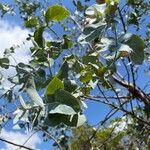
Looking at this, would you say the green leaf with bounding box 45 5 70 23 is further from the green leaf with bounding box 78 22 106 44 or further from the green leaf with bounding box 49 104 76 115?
the green leaf with bounding box 49 104 76 115

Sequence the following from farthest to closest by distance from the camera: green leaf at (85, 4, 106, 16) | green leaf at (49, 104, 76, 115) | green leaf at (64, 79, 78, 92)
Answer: green leaf at (64, 79, 78, 92) < green leaf at (85, 4, 106, 16) < green leaf at (49, 104, 76, 115)

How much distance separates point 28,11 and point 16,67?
496cm

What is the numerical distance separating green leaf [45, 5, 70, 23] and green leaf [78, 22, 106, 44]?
122mm

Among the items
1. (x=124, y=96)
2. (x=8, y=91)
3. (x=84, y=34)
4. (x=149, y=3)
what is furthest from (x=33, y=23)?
(x=149, y=3)

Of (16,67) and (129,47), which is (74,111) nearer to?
(129,47)

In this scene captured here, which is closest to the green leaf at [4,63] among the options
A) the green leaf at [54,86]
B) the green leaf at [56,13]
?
the green leaf at [56,13]

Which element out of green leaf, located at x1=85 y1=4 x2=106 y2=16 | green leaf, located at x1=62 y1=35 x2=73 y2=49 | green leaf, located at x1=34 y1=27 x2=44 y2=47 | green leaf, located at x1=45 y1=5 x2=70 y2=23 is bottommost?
green leaf, located at x1=85 y1=4 x2=106 y2=16

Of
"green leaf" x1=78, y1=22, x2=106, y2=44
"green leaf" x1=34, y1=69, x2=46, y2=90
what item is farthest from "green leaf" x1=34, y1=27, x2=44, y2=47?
"green leaf" x1=78, y1=22, x2=106, y2=44

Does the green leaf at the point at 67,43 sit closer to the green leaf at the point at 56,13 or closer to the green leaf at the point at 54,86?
the green leaf at the point at 56,13

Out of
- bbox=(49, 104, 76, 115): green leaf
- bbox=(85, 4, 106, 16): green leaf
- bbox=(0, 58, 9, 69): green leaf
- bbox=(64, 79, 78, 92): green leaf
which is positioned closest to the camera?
bbox=(49, 104, 76, 115): green leaf

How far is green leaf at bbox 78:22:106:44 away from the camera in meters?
0.88

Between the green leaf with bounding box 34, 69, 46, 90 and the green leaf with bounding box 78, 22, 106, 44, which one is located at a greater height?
the green leaf with bounding box 34, 69, 46, 90

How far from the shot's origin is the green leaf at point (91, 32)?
2.89 ft

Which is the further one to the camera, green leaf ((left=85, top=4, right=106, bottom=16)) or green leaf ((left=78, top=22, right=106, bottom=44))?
green leaf ((left=85, top=4, right=106, bottom=16))
